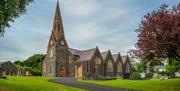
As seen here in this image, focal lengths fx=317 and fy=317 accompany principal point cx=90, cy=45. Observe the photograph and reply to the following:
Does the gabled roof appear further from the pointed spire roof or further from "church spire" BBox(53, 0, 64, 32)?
"church spire" BBox(53, 0, 64, 32)

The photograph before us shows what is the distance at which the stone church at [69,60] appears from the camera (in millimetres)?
101438

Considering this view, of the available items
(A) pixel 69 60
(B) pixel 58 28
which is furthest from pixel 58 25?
(A) pixel 69 60

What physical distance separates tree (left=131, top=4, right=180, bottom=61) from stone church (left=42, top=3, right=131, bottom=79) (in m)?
54.7

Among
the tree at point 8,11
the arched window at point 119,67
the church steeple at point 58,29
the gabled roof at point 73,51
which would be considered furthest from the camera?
the arched window at point 119,67

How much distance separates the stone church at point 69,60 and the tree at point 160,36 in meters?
54.7

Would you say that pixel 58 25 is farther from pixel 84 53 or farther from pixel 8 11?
pixel 8 11

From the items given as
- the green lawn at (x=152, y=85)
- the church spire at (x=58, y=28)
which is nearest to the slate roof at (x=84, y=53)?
the church spire at (x=58, y=28)

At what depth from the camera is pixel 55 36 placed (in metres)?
108

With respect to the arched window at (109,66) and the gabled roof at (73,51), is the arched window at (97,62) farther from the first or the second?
the gabled roof at (73,51)

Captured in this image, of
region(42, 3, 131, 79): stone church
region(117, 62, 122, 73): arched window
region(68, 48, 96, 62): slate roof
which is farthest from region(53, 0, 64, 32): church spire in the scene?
region(117, 62, 122, 73): arched window

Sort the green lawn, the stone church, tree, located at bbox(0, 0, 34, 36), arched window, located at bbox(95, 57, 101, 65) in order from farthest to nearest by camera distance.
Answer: arched window, located at bbox(95, 57, 101, 65), the stone church, the green lawn, tree, located at bbox(0, 0, 34, 36)

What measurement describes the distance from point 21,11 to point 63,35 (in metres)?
77.3

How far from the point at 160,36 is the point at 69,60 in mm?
65878

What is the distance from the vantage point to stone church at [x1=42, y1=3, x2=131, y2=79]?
3994 inches
